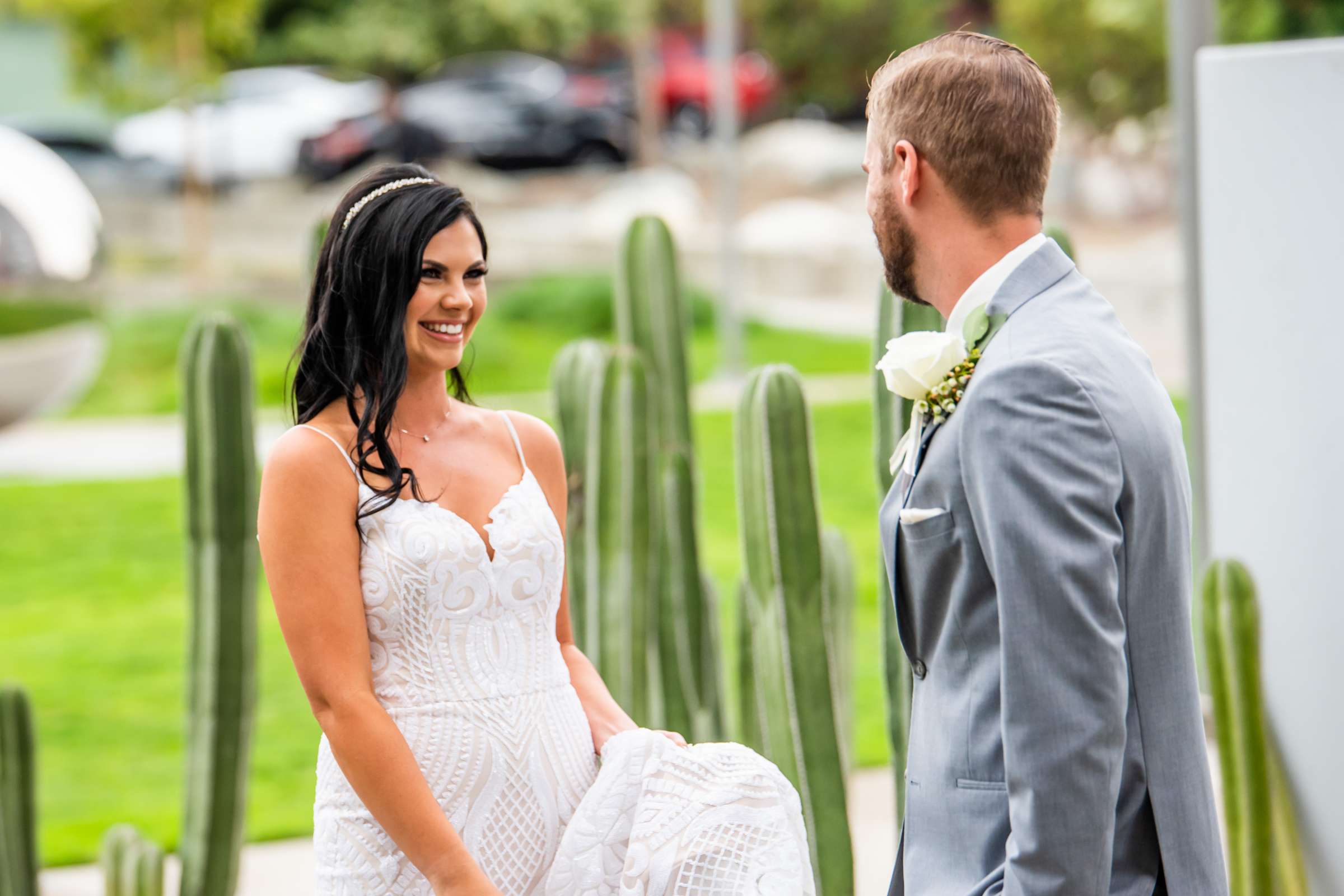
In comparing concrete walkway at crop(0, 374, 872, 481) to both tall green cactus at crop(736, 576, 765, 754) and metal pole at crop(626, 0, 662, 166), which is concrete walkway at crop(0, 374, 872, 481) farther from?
tall green cactus at crop(736, 576, 765, 754)

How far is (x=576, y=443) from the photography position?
388cm

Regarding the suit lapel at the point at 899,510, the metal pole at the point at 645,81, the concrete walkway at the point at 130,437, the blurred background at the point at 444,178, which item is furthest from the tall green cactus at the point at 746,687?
the metal pole at the point at 645,81

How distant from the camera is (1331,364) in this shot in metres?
3.08

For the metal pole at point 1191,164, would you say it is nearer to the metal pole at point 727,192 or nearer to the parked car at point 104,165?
the metal pole at point 727,192

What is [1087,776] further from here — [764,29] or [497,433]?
[764,29]

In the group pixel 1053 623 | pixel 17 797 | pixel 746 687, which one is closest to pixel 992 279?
pixel 1053 623

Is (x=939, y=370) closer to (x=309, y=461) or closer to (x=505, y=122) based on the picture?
(x=309, y=461)

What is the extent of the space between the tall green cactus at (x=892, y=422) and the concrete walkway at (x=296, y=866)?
1.46 metres

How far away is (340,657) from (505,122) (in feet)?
66.1

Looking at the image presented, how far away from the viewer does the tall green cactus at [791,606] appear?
9.95 ft

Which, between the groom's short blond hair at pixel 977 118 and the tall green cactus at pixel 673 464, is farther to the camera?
the tall green cactus at pixel 673 464

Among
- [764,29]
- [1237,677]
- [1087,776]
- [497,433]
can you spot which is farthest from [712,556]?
[764,29]

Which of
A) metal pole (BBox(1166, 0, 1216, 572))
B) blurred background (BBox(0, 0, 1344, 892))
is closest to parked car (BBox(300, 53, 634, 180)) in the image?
blurred background (BBox(0, 0, 1344, 892))

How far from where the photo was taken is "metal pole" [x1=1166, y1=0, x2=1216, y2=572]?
167 inches
